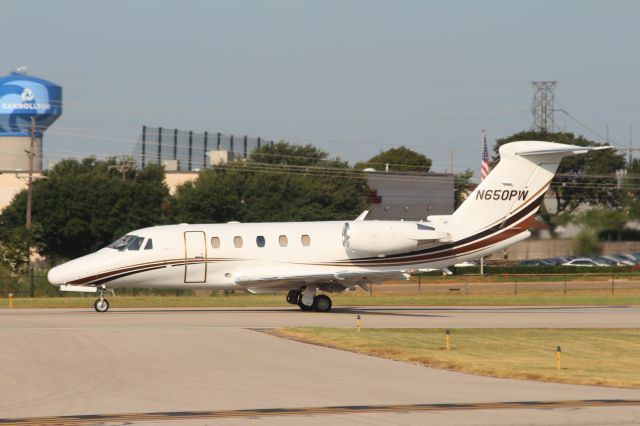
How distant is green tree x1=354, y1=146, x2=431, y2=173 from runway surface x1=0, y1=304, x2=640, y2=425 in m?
104

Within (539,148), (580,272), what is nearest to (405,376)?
(539,148)

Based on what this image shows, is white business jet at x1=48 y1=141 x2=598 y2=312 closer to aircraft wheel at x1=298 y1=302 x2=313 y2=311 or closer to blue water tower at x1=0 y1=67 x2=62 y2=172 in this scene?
aircraft wheel at x1=298 y1=302 x2=313 y2=311

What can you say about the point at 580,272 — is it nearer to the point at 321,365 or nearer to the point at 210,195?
the point at 210,195

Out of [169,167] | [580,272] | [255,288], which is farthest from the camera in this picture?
[169,167]

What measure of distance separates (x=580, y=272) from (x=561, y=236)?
78.4 ft

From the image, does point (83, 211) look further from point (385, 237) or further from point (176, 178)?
point (385, 237)

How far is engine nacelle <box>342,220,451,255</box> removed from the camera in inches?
1443

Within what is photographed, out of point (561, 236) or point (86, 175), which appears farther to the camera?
point (86, 175)

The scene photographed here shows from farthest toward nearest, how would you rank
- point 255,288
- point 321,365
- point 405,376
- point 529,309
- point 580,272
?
1. point 580,272
2. point 529,309
3. point 255,288
4. point 321,365
5. point 405,376

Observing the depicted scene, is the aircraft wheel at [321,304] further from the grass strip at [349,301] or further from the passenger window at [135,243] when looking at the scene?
the passenger window at [135,243]

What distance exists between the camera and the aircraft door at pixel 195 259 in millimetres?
36688

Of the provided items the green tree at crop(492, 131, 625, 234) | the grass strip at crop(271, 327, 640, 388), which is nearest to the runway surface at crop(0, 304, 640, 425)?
the grass strip at crop(271, 327, 640, 388)

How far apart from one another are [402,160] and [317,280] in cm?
10165

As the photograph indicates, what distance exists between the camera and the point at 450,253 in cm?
3766
